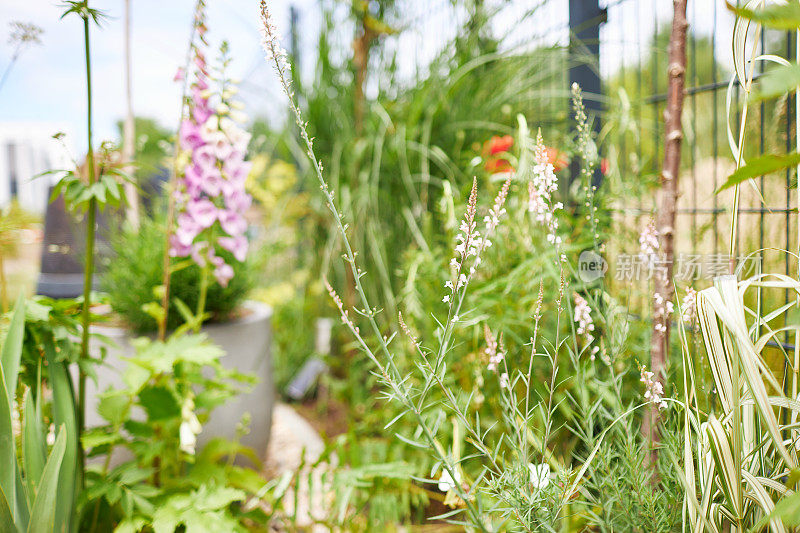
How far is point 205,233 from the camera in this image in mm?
1316

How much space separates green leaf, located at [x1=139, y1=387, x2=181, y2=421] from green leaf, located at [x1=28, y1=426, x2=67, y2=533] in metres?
0.30

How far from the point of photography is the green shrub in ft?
4.88

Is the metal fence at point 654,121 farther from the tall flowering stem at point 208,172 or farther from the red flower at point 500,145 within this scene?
the tall flowering stem at point 208,172

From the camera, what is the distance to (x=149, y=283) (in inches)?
59.1

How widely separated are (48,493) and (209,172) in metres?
0.75

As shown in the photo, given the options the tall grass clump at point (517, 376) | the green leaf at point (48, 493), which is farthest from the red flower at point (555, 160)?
the green leaf at point (48, 493)

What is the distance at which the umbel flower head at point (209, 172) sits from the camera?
124cm

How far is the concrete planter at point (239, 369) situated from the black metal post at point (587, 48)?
1.09 m

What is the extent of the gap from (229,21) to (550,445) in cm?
198

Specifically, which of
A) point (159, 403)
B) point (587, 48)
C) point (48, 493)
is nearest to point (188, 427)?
point (159, 403)

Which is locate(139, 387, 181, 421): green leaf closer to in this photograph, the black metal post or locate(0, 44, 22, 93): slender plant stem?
locate(0, 44, 22, 93): slender plant stem

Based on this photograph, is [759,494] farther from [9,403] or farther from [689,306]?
[9,403]

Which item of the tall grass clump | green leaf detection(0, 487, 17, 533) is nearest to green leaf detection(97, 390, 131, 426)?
green leaf detection(0, 487, 17, 533)

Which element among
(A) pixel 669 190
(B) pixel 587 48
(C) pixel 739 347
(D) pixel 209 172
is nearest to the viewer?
(C) pixel 739 347
